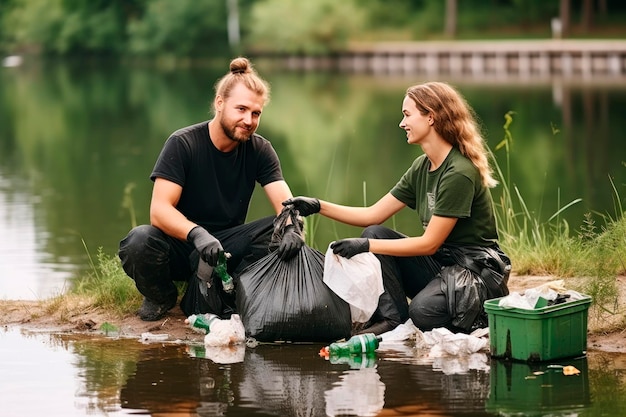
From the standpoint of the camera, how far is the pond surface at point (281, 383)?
475 cm

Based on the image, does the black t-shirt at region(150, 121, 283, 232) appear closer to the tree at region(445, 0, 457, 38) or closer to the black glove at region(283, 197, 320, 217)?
the black glove at region(283, 197, 320, 217)

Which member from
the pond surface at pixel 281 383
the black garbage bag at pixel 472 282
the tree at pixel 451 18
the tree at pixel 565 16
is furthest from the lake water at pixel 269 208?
the tree at pixel 451 18

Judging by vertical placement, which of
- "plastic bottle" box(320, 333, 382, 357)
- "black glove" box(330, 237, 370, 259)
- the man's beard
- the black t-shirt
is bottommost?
"plastic bottle" box(320, 333, 382, 357)

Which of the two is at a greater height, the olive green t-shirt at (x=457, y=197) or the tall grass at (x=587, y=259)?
the olive green t-shirt at (x=457, y=197)

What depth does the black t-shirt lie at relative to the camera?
6.09 meters

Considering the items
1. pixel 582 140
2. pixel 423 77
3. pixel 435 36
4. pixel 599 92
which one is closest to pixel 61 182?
pixel 582 140

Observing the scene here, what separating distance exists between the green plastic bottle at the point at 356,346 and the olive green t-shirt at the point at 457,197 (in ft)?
2.01

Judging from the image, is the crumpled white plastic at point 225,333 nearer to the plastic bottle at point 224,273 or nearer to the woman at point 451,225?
the plastic bottle at point 224,273

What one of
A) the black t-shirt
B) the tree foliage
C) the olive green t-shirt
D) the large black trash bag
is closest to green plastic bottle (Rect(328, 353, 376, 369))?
the large black trash bag

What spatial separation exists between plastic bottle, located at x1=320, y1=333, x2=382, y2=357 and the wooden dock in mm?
37624

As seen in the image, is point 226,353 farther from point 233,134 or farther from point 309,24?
point 309,24

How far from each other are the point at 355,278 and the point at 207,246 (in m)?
0.70

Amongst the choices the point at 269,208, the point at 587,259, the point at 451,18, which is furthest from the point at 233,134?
the point at 451,18

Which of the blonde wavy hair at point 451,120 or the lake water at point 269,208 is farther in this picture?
the blonde wavy hair at point 451,120
